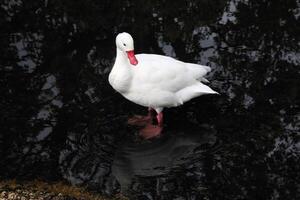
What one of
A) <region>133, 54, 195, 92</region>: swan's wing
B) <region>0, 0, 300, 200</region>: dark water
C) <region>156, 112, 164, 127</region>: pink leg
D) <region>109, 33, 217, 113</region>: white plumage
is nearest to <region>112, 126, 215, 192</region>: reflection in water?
<region>0, 0, 300, 200</region>: dark water

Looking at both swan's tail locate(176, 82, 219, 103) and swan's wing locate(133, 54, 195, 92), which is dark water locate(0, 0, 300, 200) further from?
swan's wing locate(133, 54, 195, 92)

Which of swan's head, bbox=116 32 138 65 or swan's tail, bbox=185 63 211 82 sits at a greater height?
swan's head, bbox=116 32 138 65

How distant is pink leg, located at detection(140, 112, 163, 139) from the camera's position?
6516 mm

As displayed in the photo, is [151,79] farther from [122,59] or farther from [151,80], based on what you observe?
[122,59]

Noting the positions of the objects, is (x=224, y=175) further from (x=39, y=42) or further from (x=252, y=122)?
(x=39, y=42)

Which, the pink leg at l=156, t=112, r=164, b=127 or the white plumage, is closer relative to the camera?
the white plumage

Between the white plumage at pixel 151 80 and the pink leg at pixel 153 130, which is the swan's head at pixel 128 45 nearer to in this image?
the white plumage at pixel 151 80

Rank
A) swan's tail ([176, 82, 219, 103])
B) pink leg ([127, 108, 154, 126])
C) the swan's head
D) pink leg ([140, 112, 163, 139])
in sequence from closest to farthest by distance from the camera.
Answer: the swan's head → swan's tail ([176, 82, 219, 103]) → pink leg ([140, 112, 163, 139]) → pink leg ([127, 108, 154, 126])

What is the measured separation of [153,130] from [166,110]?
0.54m

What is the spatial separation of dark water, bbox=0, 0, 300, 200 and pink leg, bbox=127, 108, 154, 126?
0.12 metres

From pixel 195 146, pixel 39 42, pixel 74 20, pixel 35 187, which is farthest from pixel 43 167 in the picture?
pixel 74 20

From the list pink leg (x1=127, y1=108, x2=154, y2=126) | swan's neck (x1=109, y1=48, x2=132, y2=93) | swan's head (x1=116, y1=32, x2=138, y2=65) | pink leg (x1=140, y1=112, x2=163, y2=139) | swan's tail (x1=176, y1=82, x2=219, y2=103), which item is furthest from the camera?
pink leg (x1=127, y1=108, x2=154, y2=126)

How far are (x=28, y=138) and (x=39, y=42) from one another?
2.09 metres

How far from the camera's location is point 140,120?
6.73m
